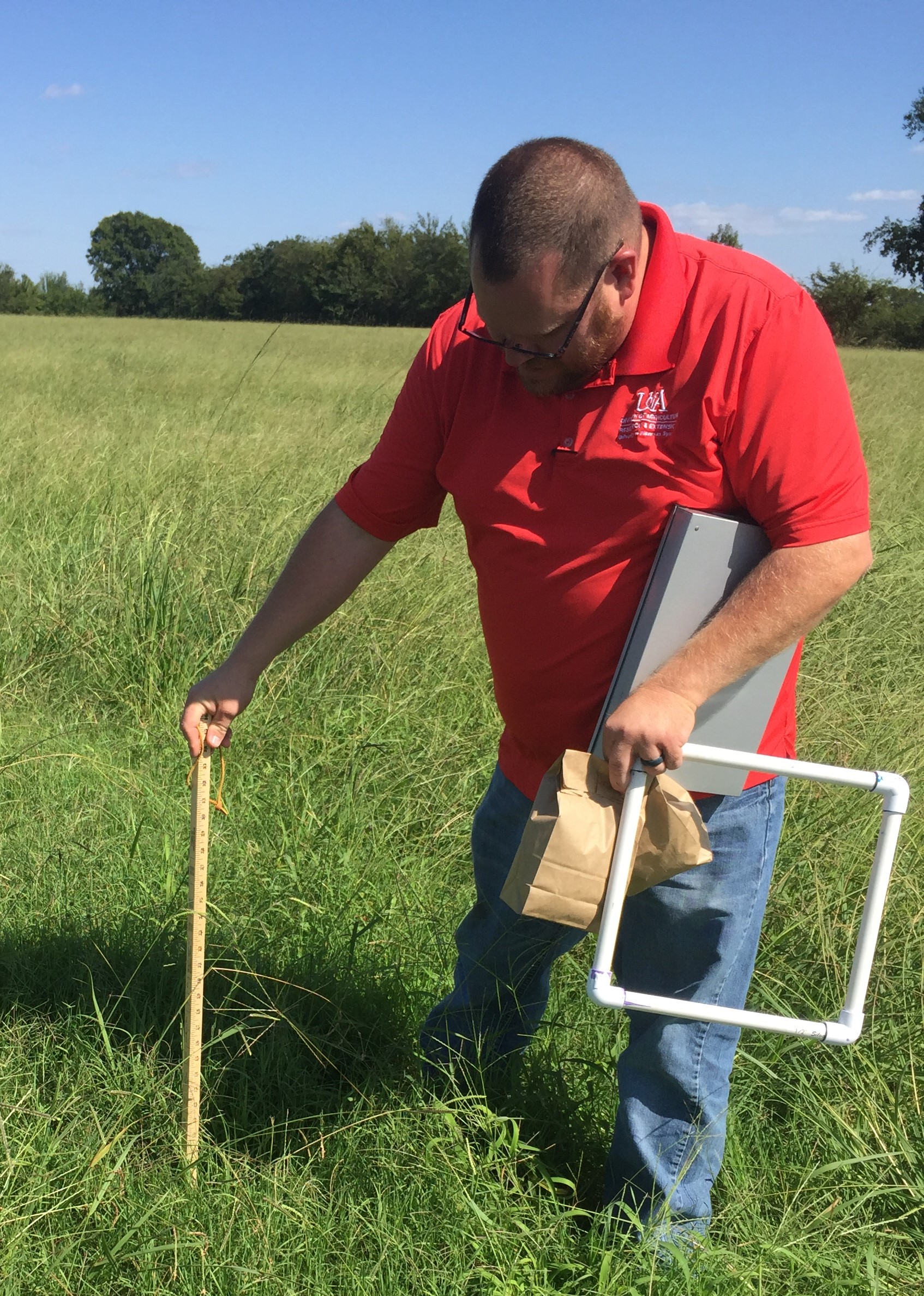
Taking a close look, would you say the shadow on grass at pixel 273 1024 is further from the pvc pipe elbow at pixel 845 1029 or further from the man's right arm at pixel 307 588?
the pvc pipe elbow at pixel 845 1029

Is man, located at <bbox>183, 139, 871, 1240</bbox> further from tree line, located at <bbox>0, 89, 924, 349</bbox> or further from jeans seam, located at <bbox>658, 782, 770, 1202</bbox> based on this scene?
tree line, located at <bbox>0, 89, 924, 349</bbox>

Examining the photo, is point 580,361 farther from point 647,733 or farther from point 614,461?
point 647,733

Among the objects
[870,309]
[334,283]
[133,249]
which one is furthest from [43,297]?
[870,309]

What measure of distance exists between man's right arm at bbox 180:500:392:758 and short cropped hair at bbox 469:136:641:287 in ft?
2.11

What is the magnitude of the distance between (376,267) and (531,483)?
44.7 meters

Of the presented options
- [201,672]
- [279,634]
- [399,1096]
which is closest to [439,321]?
[279,634]

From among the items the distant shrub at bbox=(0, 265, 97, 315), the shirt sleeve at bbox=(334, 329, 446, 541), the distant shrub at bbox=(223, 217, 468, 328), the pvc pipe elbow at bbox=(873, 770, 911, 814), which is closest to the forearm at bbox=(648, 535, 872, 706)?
the pvc pipe elbow at bbox=(873, 770, 911, 814)

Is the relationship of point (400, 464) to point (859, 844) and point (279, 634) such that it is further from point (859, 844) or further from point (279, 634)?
point (859, 844)

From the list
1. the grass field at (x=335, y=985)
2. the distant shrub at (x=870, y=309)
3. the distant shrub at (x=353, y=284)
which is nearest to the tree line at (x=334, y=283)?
the distant shrub at (x=353, y=284)

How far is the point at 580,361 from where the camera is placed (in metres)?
1.59

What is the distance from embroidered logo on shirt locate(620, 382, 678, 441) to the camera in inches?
61.8

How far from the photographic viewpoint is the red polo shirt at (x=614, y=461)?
1.48m

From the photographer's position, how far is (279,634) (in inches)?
78.0

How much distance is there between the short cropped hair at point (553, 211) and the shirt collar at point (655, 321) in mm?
88
